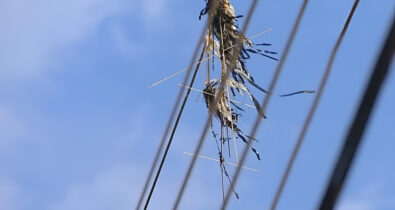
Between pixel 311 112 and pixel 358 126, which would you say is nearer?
pixel 358 126

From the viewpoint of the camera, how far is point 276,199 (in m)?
1.63

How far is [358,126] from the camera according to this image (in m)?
0.70

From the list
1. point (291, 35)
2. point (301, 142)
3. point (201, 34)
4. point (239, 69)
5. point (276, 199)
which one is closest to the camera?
point (276, 199)

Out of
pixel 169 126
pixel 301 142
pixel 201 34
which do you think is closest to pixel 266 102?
pixel 301 142

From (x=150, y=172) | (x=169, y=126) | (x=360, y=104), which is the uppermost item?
(x=360, y=104)

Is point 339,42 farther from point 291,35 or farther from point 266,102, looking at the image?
point 266,102

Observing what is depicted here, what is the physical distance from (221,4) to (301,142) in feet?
4.58

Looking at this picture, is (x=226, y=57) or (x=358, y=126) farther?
(x=226, y=57)

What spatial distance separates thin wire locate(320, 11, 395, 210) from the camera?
2.29 ft

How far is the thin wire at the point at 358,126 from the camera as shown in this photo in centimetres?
70

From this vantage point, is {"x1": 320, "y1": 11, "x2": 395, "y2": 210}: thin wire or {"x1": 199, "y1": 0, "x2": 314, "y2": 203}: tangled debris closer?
{"x1": 320, "y1": 11, "x2": 395, "y2": 210}: thin wire

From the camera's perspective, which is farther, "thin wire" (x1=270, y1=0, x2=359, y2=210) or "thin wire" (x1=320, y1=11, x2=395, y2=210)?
"thin wire" (x1=270, y1=0, x2=359, y2=210)

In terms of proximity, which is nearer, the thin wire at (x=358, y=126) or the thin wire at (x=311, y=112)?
the thin wire at (x=358, y=126)

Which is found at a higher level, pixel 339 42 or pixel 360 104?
pixel 339 42
